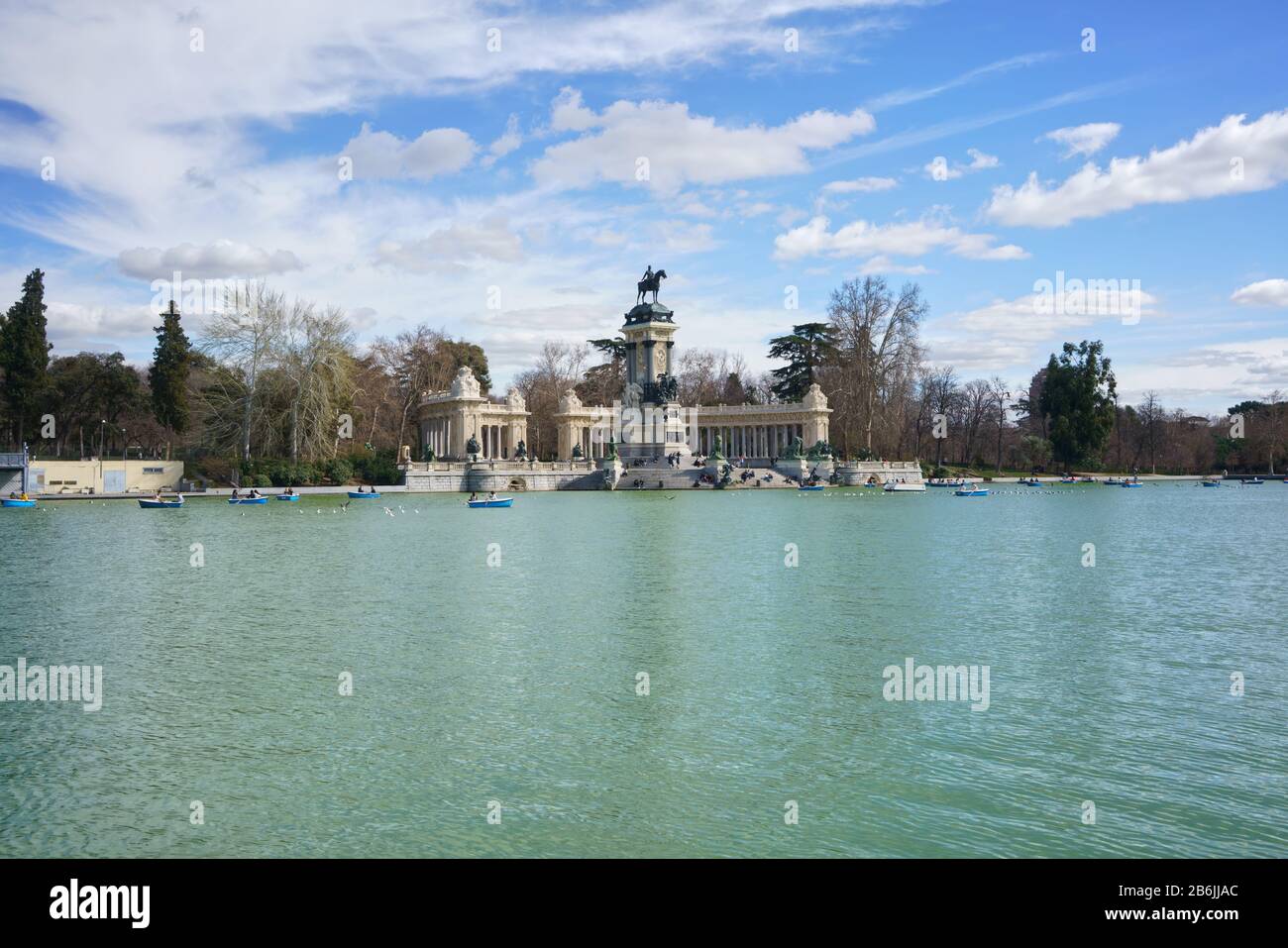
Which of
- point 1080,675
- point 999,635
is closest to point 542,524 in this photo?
point 999,635

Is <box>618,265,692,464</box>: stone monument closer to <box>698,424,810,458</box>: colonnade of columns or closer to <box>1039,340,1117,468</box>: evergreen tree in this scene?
<box>698,424,810,458</box>: colonnade of columns

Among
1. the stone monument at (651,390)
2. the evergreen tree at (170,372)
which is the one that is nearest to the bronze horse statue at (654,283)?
the stone monument at (651,390)

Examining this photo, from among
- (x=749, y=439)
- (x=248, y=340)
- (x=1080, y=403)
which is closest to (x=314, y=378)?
(x=248, y=340)

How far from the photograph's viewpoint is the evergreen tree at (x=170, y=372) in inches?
2562

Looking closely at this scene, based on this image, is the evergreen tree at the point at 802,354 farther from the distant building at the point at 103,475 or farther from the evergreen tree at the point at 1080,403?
the distant building at the point at 103,475

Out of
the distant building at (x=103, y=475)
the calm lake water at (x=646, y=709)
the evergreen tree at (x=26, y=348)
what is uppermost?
the evergreen tree at (x=26, y=348)

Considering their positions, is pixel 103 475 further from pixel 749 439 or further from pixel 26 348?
pixel 749 439

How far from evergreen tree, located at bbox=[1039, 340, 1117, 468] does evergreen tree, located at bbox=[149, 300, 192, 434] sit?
77.5 metres

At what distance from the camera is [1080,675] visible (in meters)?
13.7

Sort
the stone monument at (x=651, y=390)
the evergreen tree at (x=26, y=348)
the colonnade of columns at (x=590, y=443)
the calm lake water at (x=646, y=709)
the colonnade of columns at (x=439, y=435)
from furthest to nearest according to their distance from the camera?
the colonnade of columns at (x=590, y=443), the colonnade of columns at (x=439, y=435), the stone monument at (x=651, y=390), the evergreen tree at (x=26, y=348), the calm lake water at (x=646, y=709)

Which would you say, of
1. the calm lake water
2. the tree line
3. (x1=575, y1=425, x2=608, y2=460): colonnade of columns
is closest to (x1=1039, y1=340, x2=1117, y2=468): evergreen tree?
the tree line

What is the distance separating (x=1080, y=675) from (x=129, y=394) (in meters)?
73.9

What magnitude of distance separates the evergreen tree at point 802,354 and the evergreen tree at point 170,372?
5606 centimetres

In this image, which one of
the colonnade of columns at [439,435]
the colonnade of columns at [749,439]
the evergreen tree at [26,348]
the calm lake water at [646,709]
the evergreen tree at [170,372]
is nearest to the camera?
the calm lake water at [646,709]
